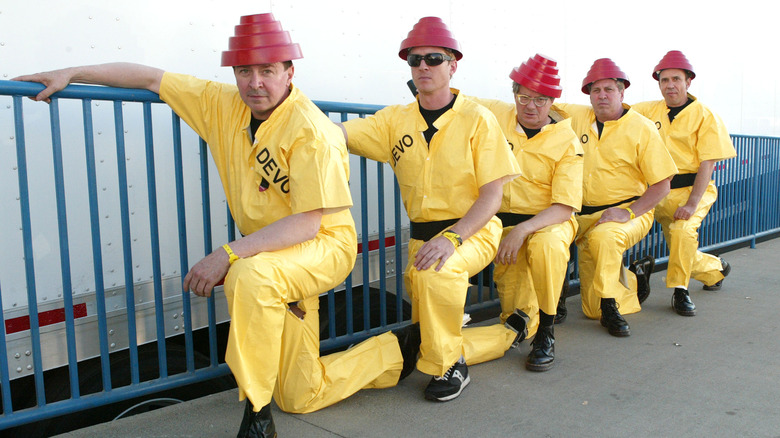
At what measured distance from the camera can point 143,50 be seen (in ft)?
9.38

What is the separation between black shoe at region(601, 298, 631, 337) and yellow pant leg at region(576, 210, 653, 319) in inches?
2.2

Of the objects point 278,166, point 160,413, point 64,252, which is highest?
point 278,166

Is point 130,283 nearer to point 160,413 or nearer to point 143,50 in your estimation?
point 160,413

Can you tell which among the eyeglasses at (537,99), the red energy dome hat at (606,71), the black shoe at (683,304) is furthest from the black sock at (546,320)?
the red energy dome hat at (606,71)

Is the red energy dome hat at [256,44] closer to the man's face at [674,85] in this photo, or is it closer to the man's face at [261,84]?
the man's face at [261,84]

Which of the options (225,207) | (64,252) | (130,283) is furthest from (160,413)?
(225,207)

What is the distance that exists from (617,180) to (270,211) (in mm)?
2723

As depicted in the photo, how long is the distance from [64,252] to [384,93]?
2159mm

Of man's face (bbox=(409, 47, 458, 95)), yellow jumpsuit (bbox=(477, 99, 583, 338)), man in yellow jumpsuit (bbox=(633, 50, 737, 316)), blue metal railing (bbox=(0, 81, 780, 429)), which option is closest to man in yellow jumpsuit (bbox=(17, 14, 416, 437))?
blue metal railing (bbox=(0, 81, 780, 429))

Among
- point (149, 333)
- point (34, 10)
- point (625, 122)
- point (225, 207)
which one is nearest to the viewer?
point (34, 10)

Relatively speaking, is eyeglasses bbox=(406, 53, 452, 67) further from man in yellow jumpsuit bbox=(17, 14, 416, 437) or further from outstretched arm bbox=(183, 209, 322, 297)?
outstretched arm bbox=(183, 209, 322, 297)

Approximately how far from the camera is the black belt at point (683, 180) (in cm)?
510

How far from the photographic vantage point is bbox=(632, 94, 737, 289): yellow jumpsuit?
4793mm

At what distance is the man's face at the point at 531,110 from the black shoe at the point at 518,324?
1.13m
